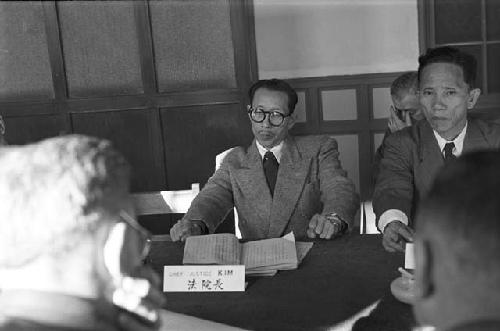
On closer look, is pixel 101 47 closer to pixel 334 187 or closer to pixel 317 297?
pixel 334 187

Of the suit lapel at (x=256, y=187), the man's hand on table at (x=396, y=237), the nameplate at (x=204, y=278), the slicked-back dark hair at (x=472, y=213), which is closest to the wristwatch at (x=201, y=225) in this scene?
the suit lapel at (x=256, y=187)

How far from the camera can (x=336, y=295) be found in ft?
6.40

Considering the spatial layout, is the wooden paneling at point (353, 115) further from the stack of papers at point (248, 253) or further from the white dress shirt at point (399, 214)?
the stack of papers at point (248, 253)

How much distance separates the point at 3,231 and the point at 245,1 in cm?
367

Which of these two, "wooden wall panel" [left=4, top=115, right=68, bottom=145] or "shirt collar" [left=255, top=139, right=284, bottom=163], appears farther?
"wooden wall panel" [left=4, top=115, right=68, bottom=145]

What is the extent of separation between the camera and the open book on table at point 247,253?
→ 2.17 m

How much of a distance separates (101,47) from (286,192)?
7.45 feet

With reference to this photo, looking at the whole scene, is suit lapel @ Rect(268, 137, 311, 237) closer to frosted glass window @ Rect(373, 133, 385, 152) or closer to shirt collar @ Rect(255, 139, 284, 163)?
shirt collar @ Rect(255, 139, 284, 163)

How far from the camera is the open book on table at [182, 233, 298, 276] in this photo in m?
2.17

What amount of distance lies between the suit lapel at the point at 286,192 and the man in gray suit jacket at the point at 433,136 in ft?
1.11

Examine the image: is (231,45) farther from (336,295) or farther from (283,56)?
(336,295)

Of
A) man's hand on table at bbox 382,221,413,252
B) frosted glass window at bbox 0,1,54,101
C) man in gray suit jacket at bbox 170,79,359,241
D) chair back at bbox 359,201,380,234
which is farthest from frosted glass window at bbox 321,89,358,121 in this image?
man's hand on table at bbox 382,221,413,252

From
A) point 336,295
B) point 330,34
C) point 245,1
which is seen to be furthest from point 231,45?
point 336,295

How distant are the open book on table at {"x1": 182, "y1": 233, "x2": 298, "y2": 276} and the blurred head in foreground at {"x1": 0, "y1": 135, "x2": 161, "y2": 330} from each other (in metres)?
1.21
